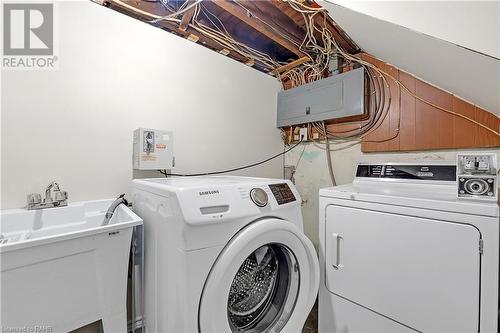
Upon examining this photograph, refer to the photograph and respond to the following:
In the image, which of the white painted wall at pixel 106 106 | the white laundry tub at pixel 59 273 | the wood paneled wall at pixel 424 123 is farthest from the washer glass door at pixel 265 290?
the wood paneled wall at pixel 424 123

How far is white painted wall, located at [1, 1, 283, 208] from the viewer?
1.16m

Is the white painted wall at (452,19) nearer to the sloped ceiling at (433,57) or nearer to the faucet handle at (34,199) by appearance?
the sloped ceiling at (433,57)

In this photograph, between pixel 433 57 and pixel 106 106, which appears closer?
pixel 433 57

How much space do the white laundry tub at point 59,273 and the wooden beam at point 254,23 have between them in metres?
1.44

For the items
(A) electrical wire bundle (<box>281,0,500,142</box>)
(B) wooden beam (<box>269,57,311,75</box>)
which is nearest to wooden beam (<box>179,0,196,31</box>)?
(A) electrical wire bundle (<box>281,0,500,142</box>)

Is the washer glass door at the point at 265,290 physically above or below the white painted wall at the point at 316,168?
below

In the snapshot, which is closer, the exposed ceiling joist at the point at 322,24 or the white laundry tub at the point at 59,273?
the white laundry tub at the point at 59,273

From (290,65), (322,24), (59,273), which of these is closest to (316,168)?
(290,65)

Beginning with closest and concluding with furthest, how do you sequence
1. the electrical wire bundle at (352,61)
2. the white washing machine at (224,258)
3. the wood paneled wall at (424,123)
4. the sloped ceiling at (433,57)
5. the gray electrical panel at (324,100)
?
the white washing machine at (224,258) < the sloped ceiling at (433,57) < the wood paneled wall at (424,123) < the electrical wire bundle at (352,61) < the gray electrical panel at (324,100)

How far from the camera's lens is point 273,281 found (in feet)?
3.94

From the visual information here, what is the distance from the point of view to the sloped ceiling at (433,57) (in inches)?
37.7

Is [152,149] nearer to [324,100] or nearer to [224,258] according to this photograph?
[224,258]

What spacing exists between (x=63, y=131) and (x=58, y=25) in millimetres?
583

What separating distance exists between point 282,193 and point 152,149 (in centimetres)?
88
